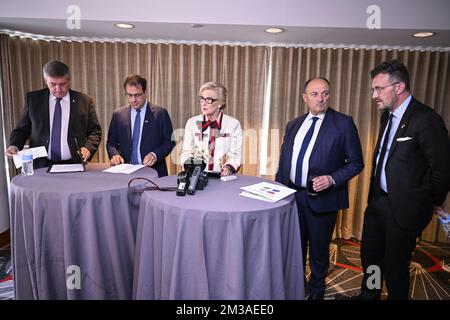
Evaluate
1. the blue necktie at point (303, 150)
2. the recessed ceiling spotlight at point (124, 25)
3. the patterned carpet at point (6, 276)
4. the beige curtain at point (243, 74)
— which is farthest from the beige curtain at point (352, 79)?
the patterned carpet at point (6, 276)

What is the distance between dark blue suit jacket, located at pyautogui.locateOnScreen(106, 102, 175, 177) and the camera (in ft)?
9.80

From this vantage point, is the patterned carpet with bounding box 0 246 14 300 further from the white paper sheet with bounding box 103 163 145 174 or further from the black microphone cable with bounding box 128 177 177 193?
the black microphone cable with bounding box 128 177 177 193

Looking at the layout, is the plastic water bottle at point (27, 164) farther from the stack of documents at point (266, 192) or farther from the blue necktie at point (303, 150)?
the blue necktie at point (303, 150)

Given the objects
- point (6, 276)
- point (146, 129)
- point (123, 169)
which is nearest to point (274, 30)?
point (146, 129)

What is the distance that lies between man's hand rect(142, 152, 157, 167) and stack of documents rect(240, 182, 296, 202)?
1.01m

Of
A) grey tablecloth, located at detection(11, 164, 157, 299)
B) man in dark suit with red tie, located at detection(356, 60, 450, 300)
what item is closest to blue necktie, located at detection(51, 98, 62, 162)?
grey tablecloth, located at detection(11, 164, 157, 299)

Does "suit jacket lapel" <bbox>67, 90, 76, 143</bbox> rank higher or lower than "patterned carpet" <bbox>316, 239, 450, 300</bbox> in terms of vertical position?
higher

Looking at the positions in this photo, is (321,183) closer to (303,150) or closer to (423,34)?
(303,150)

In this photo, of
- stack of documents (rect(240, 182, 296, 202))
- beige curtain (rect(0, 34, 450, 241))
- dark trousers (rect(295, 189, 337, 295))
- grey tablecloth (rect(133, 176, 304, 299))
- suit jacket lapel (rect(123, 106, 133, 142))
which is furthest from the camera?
beige curtain (rect(0, 34, 450, 241))

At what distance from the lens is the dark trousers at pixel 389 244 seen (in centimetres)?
212

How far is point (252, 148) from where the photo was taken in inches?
159

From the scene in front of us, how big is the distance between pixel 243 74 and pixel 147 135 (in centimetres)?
154

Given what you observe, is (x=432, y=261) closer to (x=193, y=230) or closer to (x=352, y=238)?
(x=352, y=238)
